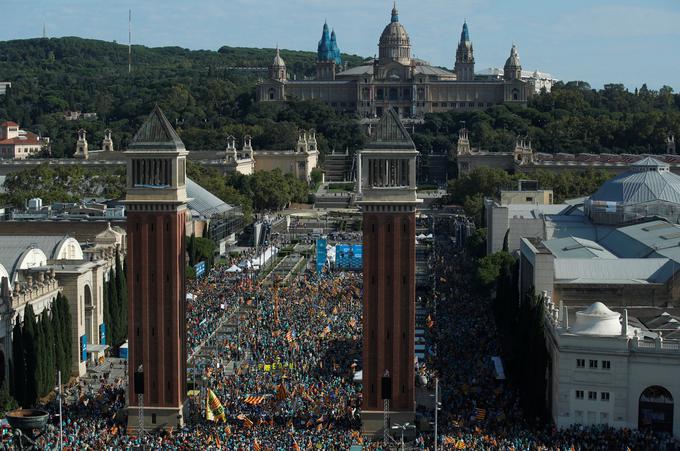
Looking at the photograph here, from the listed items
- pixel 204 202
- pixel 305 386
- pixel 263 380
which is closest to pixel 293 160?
pixel 204 202

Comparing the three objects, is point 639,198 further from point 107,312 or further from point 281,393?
point 281,393

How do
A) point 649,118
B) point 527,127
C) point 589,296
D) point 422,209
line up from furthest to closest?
1. point 527,127
2. point 649,118
3. point 422,209
4. point 589,296

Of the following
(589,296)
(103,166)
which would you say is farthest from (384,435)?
(103,166)

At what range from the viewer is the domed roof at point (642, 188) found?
82.9 meters

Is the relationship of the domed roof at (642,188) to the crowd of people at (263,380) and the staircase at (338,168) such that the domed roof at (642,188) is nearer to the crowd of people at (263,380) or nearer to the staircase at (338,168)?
the crowd of people at (263,380)

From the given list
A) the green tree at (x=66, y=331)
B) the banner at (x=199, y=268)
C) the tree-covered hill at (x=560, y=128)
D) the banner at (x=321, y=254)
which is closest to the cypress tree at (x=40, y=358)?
the green tree at (x=66, y=331)

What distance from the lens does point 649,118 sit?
172m

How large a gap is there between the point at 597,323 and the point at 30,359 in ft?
75.2

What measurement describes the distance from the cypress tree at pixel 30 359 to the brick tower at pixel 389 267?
13.8 metres

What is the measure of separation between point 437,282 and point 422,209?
53727 millimetres

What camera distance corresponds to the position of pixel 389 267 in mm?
49062

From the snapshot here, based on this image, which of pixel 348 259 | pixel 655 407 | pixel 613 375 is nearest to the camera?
pixel 655 407

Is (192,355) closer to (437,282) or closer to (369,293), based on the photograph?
(369,293)

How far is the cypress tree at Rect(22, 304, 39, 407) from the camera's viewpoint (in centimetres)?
5172
